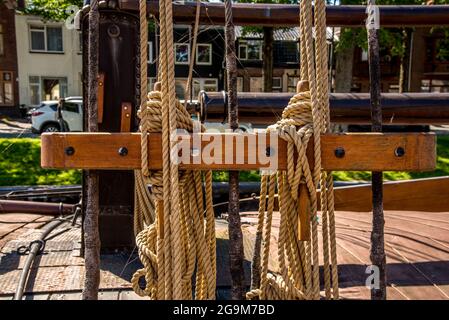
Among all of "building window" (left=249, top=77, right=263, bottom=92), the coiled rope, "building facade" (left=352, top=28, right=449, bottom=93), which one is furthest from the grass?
"building facade" (left=352, top=28, right=449, bottom=93)

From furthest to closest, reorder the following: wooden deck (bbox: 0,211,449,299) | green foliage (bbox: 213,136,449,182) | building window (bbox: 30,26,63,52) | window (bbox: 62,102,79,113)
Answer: building window (bbox: 30,26,63,52)
window (bbox: 62,102,79,113)
green foliage (bbox: 213,136,449,182)
wooden deck (bbox: 0,211,449,299)

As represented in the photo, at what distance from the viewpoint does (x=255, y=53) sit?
2617 cm

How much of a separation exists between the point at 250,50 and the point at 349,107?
23.6m

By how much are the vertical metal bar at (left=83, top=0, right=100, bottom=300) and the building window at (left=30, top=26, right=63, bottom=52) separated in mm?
24539

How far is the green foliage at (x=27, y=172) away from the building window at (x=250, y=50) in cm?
1737

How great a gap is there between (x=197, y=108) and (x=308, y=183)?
1743 millimetres

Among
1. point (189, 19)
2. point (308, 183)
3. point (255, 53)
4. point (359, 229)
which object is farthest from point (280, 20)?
point (255, 53)

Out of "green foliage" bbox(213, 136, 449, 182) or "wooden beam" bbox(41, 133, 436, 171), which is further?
"green foliage" bbox(213, 136, 449, 182)

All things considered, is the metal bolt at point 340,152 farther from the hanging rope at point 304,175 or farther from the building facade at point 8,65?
the building facade at point 8,65

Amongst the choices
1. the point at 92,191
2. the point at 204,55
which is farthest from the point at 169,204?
the point at 204,55

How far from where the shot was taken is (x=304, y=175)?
1.52m

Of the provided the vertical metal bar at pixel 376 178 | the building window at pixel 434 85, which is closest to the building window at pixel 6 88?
the building window at pixel 434 85

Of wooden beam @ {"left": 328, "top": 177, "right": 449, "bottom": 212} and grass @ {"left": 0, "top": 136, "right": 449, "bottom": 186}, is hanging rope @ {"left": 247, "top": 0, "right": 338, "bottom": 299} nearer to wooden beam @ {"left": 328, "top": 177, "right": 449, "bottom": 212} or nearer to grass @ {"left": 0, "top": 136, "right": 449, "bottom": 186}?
wooden beam @ {"left": 328, "top": 177, "right": 449, "bottom": 212}

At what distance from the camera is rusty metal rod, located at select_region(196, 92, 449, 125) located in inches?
120
